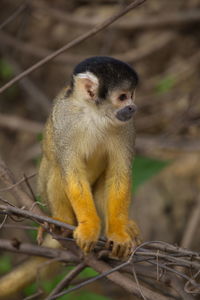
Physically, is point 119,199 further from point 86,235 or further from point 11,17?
point 11,17

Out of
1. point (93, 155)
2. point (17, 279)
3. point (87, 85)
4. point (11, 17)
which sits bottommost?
point (17, 279)

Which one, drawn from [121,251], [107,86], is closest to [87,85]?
[107,86]

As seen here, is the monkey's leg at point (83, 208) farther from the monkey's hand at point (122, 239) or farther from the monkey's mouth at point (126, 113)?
the monkey's mouth at point (126, 113)

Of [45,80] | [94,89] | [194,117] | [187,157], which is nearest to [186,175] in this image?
[187,157]

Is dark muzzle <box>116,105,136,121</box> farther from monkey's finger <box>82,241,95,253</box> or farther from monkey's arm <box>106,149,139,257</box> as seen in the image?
monkey's finger <box>82,241,95,253</box>

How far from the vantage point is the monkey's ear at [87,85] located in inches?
119

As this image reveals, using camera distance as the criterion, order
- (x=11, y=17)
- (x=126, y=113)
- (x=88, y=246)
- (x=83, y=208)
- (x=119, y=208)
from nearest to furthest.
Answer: (x=88, y=246), (x=126, y=113), (x=83, y=208), (x=119, y=208), (x=11, y=17)

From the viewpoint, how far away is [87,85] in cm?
311

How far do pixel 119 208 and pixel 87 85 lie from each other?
0.75m

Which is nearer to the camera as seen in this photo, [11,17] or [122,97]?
[122,97]

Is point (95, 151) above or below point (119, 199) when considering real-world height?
above

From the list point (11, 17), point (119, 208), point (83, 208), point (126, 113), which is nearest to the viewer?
point (126, 113)

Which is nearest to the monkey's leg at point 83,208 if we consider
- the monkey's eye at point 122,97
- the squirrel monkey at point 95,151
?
the squirrel monkey at point 95,151

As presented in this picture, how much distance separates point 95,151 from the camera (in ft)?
10.8
